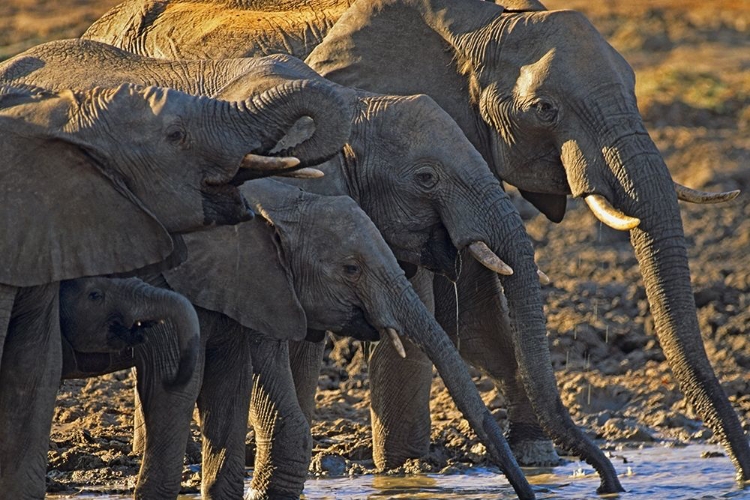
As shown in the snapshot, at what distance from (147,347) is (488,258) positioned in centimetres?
143

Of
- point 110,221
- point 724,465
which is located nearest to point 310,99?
point 110,221

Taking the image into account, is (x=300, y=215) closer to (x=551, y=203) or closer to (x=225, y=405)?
(x=225, y=405)

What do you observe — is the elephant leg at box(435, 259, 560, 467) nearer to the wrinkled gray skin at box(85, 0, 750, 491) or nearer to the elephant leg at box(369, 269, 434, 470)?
the wrinkled gray skin at box(85, 0, 750, 491)

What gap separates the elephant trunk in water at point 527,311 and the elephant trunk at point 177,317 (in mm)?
1467

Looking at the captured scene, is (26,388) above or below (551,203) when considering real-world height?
below

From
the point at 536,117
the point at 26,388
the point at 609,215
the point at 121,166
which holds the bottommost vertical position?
the point at 26,388

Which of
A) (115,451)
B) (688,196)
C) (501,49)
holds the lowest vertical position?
(115,451)

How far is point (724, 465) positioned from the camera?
324 inches

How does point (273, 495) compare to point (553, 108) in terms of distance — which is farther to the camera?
point (553, 108)

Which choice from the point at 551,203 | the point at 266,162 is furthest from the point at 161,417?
the point at 551,203

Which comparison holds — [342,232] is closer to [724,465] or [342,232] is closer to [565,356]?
[724,465]

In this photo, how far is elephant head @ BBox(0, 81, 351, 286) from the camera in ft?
18.6

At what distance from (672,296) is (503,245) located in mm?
794

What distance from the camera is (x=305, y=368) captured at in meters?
7.58
